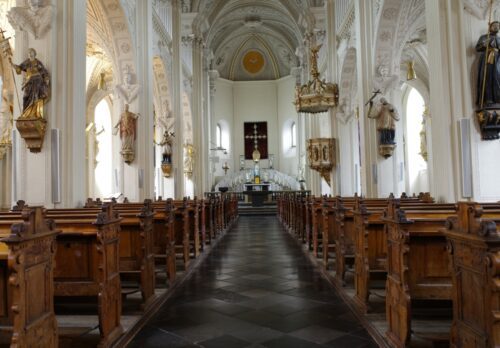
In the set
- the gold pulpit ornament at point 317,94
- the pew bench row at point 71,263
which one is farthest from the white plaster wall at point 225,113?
the pew bench row at point 71,263

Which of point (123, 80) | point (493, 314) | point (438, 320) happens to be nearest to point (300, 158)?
point (123, 80)

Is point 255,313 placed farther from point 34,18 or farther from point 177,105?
point 177,105

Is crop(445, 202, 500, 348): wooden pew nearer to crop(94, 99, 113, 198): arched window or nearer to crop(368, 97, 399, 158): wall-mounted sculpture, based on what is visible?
crop(368, 97, 399, 158): wall-mounted sculpture

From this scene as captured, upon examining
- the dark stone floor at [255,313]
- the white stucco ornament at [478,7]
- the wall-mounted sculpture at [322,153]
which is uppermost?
the white stucco ornament at [478,7]

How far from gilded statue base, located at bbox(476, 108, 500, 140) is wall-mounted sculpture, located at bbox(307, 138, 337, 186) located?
9282 mm

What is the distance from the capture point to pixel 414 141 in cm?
2061

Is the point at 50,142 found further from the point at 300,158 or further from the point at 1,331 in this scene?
the point at 300,158

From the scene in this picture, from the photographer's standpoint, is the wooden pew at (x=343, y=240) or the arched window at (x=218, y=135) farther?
the arched window at (x=218, y=135)

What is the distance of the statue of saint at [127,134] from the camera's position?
36.5ft

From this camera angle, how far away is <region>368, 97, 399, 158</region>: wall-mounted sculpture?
10.5 metres

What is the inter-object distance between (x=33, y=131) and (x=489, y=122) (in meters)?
6.97

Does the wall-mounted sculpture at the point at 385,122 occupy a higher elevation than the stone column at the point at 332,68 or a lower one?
lower

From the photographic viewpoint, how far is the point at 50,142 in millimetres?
6992

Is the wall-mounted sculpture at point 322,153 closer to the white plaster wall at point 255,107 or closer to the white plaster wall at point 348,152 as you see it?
the white plaster wall at point 348,152
